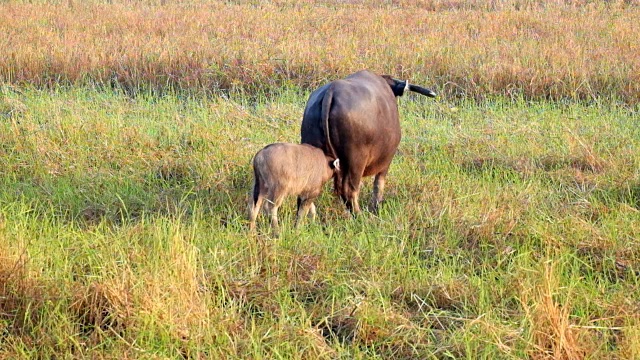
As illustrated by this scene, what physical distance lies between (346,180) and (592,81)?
5296mm

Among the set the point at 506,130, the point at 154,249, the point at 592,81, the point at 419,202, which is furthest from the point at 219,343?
the point at 592,81

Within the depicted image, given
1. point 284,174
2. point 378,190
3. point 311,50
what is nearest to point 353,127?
point 284,174

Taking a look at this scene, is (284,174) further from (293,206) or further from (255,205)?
(293,206)

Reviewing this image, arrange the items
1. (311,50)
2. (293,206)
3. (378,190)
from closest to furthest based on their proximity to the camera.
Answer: (293,206) < (378,190) < (311,50)

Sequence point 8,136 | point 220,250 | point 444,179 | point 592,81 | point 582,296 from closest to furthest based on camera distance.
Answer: point 582,296, point 220,250, point 444,179, point 8,136, point 592,81

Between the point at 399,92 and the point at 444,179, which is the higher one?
the point at 399,92

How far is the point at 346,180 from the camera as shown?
536 centimetres

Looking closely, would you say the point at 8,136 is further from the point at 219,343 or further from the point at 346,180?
the point at 219,343

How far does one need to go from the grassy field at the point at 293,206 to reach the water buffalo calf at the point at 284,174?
21 centimetres

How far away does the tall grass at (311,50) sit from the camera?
966cm

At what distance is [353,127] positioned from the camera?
512cm

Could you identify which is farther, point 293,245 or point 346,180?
point 346,180

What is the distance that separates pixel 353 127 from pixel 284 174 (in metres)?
0.64

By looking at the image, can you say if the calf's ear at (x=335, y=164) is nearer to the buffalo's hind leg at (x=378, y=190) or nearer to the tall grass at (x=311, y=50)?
the buffalo's hind leg at (x=378, y=190)
